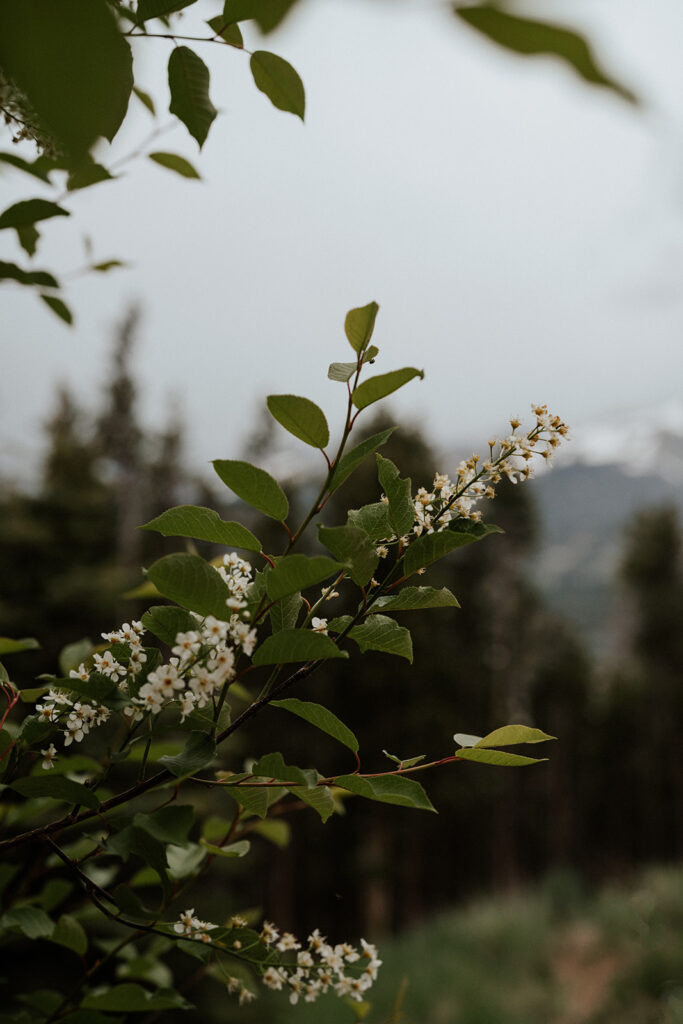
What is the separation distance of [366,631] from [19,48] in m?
0.51

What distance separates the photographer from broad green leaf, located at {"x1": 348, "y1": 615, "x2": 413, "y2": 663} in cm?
62

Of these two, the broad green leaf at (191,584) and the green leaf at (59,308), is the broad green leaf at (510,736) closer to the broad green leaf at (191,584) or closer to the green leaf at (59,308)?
the broad green leaf at (191,584)

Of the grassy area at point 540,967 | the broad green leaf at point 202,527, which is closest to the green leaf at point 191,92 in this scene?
the broad green leaf at point 202,527

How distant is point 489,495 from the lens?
0.69 m

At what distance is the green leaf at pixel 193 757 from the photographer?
20.5 inches

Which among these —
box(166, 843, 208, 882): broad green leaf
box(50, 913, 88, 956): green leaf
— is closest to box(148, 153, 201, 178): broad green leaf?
box(166, 843, 208, 882): broad green leaf

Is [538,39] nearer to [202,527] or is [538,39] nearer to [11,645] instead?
[202,527]

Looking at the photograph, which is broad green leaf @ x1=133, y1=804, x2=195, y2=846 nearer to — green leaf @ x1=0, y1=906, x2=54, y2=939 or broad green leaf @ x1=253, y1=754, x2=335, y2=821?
broad green leaf @ x1=253, y1=754, x2=335, y2=821

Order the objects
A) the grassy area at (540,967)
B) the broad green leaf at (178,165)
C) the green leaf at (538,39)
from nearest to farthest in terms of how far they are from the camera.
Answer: the green leaf at (538,39)
the broad green leaf at (178,165)
the grassy area at (540,967)

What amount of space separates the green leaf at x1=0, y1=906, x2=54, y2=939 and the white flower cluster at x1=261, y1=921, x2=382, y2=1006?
0.24m

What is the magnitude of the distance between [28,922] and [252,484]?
1.85ft

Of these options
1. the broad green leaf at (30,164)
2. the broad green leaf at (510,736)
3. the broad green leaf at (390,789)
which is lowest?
the broad green leaf at (390,789)

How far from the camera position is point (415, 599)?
0.64 metres

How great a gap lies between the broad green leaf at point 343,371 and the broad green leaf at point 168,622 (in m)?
0.24
